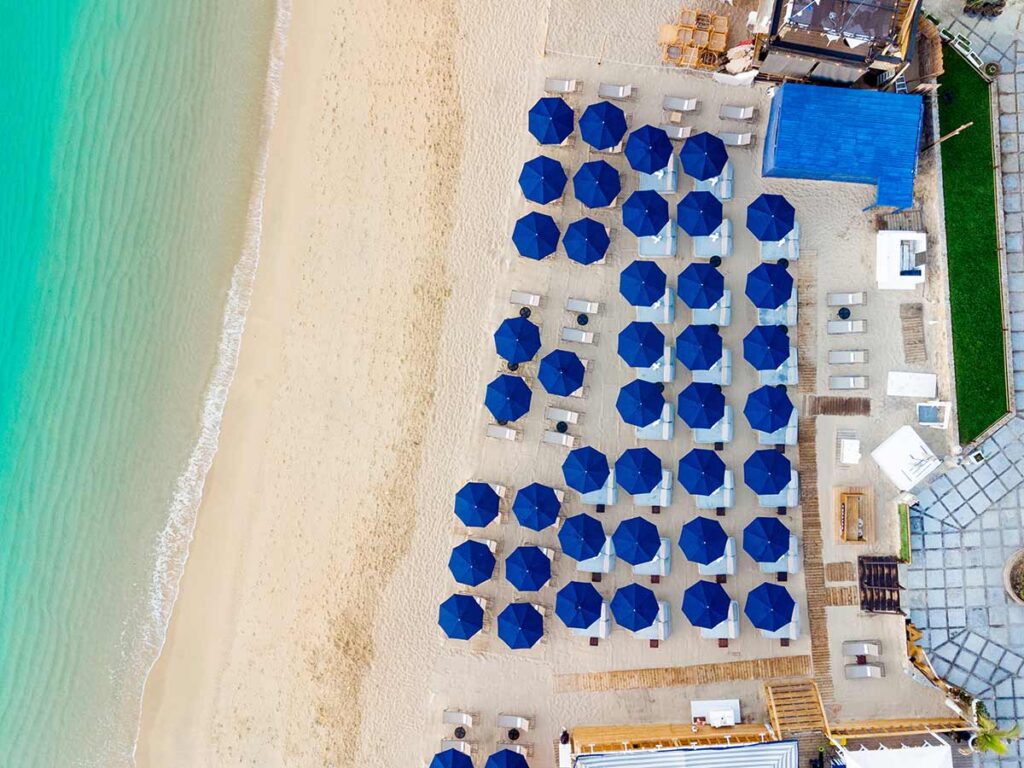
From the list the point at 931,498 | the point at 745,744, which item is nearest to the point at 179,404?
the point at 745,744

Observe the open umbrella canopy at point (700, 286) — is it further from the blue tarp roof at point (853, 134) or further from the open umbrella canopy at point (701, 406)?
the blue tarp roof at point (853, 134)

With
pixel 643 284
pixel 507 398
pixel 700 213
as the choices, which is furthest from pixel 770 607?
pixel 700 213

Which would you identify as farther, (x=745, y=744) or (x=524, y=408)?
(x=524, y=408)

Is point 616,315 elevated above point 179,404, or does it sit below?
above

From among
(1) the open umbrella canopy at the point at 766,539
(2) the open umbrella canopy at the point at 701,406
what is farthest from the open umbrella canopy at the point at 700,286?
(1) the open umbrella canopy at the point at 766,539

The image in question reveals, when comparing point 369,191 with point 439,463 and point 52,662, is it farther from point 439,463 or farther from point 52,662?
point 52,662

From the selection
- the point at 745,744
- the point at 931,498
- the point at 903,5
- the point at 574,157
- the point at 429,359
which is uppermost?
the point at 903,5
